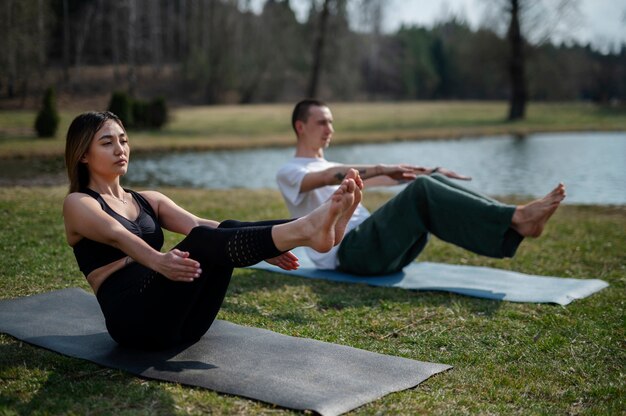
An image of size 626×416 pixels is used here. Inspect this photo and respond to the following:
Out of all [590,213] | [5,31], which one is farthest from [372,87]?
[590,213]

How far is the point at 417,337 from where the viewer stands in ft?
13.0

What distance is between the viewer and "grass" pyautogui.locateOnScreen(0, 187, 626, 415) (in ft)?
9.49

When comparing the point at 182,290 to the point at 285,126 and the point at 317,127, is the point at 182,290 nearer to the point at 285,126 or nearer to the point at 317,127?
the point at 317,127

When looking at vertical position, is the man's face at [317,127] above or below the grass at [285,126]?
above

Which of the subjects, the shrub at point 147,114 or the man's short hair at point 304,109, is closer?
the man's short hair at point 304,109

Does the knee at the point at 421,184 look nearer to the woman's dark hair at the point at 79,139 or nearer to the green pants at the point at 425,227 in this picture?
the green pants at the point at 425,227

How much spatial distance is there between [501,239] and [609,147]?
16.1 metres

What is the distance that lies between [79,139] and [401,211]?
7.78 ft

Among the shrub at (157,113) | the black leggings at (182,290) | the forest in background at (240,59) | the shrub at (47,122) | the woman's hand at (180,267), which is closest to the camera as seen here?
the woman's hand at (180,267)

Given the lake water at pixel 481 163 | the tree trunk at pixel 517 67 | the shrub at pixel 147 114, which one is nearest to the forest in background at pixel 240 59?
the tree trunk at pixel 517 67

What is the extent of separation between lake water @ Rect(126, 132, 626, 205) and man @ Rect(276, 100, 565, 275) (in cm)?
641

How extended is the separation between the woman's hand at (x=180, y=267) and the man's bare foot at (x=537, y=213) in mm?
2333

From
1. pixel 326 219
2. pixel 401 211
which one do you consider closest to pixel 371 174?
pixel 401 211

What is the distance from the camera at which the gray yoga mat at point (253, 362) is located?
292 centimetres
